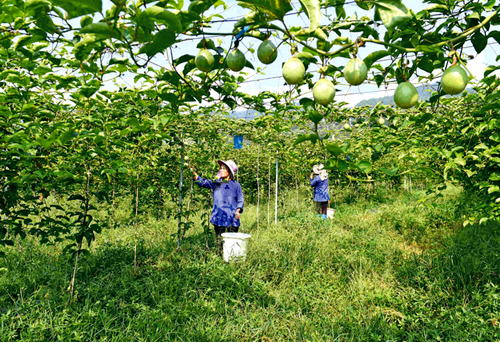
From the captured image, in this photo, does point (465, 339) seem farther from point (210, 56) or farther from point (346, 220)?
point (346, 220)

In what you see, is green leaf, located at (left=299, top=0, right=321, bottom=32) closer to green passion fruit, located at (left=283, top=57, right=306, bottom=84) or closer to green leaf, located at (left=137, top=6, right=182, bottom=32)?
green passion fruit, located at (left=283, top=57, right=306, bottom=84)

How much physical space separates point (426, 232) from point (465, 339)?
3.04 m

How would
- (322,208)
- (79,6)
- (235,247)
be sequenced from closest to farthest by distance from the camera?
(79,6) < (235,247) < (322,208)

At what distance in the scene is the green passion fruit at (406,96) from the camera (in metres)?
0.81

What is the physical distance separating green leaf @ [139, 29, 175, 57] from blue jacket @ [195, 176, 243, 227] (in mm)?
3395

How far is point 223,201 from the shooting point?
4012mm

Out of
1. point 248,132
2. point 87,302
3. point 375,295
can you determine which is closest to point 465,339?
point 375,295

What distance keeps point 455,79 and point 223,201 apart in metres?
3.42

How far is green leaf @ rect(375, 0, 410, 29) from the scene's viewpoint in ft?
1.96

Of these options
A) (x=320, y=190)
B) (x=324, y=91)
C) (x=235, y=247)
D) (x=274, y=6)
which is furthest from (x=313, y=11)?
(x=320, y=190)

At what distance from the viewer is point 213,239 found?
438cm

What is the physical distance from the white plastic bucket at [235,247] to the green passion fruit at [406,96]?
3.02m

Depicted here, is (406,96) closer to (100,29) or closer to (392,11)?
(392,11)

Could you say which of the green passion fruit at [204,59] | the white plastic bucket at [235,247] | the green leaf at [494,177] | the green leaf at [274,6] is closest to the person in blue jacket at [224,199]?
the white plastic bucket at [235,247]
